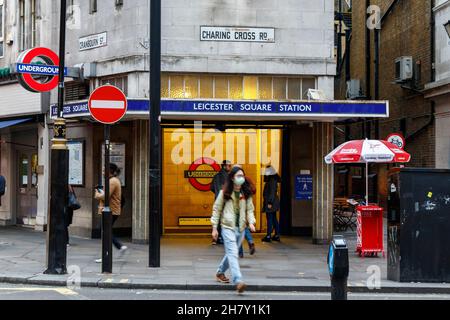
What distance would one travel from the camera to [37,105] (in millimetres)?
18719

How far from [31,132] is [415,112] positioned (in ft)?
43.3

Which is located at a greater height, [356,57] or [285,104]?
[356,57]

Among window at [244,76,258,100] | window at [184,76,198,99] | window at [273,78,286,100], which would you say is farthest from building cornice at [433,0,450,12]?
window at [184,76,198,99]

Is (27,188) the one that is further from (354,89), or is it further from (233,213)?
(354,89)

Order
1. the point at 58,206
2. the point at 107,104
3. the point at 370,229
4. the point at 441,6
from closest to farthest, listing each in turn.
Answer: the point at 58,206 < the point at 107,104 < the point at 370,229 < the point at 441,6

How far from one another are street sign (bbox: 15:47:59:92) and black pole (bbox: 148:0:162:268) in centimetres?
178

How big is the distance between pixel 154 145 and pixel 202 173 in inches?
223

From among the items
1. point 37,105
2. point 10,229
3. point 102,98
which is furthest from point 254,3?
point 10,229

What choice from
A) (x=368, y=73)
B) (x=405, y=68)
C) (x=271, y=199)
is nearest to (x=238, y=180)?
(x=271, y=199)

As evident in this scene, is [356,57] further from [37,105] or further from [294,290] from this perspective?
[294,290]

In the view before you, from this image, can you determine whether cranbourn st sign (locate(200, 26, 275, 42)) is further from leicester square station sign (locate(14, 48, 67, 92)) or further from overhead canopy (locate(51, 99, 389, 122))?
leicester square station sign (locate(14, 48, 67, 92))

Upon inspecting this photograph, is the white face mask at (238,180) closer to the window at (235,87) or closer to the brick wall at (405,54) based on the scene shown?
the window at (235,87)

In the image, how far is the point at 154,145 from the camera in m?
12.0

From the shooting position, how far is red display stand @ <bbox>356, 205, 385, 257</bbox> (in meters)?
14.0
